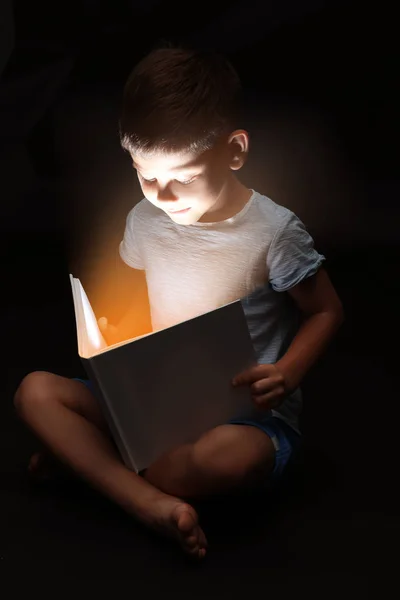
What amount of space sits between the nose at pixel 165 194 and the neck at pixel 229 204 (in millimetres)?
66

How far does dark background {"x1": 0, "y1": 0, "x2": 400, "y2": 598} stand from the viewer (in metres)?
0.91

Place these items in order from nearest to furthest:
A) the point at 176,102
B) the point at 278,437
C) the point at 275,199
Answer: the point at 176,102, the point at 278,437, the point at 275,199

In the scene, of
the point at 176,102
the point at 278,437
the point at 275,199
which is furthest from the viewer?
the point at 275,199

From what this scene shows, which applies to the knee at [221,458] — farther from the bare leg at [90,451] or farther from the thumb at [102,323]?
the thumb at [102,323]

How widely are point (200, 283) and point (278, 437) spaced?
182 millimetres

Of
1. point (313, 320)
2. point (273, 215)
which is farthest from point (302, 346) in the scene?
point (273, 215)

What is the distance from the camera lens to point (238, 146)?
3.08ft

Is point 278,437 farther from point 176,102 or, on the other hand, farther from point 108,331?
point 176,102

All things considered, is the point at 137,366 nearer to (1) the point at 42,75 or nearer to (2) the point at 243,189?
(2) the point at 243,189

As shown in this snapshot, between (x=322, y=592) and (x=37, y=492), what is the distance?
1.15 ft

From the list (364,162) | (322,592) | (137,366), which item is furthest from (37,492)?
(364,162)

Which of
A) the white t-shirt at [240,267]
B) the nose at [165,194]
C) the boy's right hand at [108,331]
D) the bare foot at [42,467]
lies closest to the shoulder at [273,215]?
the white t-shirt at [240,267]

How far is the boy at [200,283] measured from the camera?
2.95 ft

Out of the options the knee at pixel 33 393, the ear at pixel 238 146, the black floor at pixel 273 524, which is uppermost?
the ear at pixel 238 146
